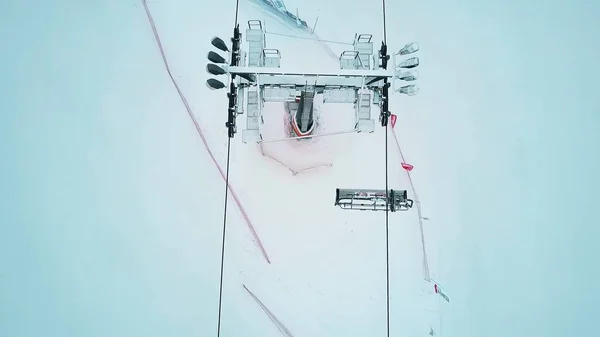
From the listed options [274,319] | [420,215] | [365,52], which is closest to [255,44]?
[365,52]

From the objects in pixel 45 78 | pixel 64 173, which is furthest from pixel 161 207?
pixel 45 78

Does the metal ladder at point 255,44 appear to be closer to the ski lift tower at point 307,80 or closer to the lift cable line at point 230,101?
the ski lift tower at point 307,80

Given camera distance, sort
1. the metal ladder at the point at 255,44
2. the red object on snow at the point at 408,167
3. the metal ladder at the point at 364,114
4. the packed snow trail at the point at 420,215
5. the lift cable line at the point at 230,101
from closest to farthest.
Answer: the lift cable line at the point at 230,101 → the metal ladder at the point at 255,44 → the metal ladder at the point at 364,114 → the packed snow trail at the point at 420,215 → the red object on snow at the point at 408,167

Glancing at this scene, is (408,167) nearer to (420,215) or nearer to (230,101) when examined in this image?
(420,215)

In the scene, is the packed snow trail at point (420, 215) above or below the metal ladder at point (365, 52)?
below

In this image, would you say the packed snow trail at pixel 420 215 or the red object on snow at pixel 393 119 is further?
the red object on snow at pixel 393 119

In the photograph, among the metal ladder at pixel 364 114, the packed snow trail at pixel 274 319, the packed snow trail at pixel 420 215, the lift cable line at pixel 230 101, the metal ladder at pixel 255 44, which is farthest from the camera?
the packed snow trail at pixel 420 215

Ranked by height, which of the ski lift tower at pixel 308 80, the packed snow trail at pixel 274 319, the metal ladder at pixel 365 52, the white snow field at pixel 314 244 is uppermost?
the metal ladder at pixel 365 52

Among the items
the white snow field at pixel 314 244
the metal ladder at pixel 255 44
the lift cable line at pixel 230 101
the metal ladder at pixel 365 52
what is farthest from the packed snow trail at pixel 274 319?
the metal ladder at pixel 365 52
